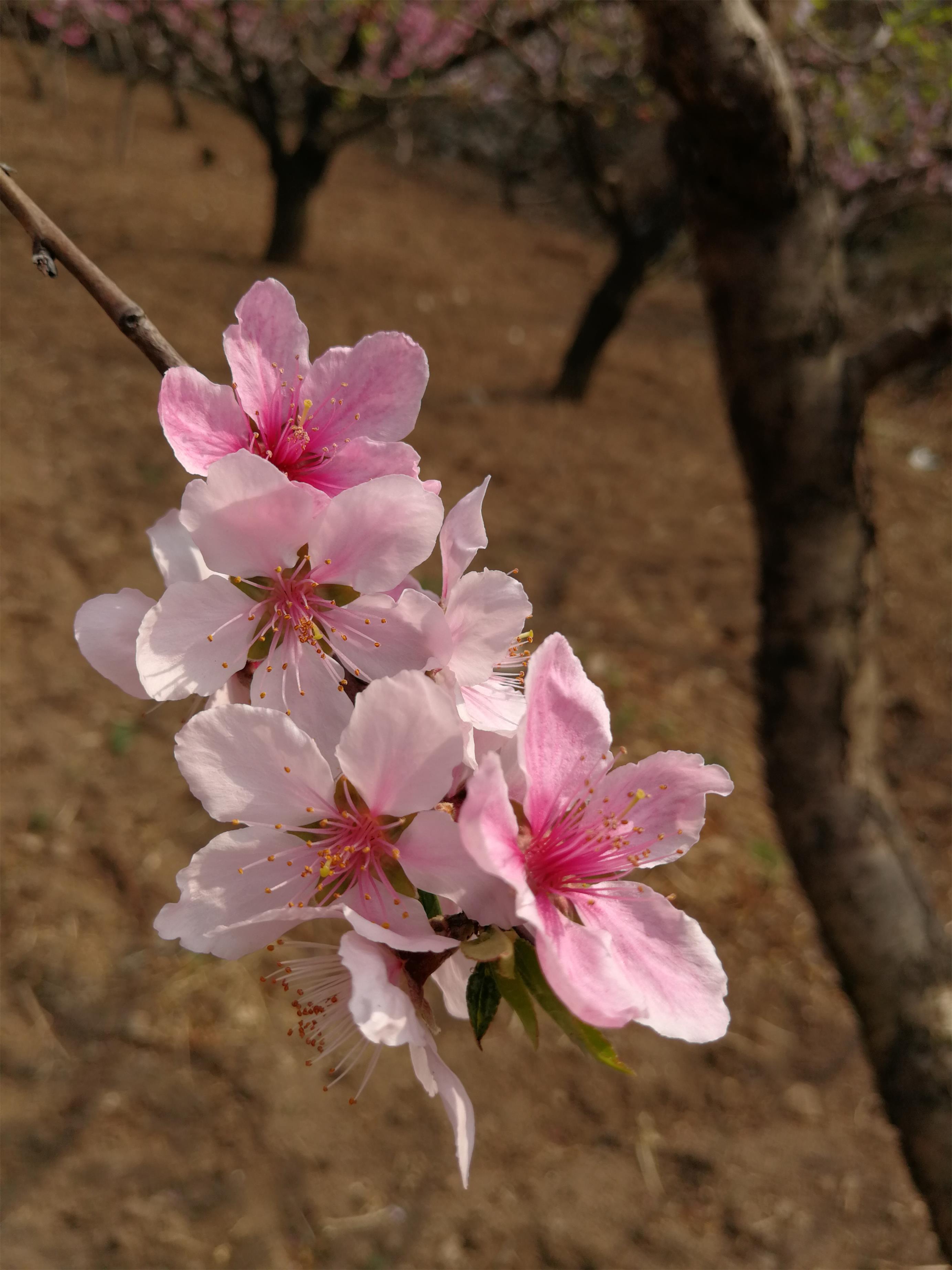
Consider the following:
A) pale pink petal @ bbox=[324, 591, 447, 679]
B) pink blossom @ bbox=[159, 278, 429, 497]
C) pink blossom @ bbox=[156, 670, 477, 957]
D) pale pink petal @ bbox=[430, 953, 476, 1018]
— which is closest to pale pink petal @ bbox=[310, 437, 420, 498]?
pink blossom @ bbox=[159, 278, 429, 497]


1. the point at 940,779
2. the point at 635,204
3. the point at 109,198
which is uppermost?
the point at 635,204

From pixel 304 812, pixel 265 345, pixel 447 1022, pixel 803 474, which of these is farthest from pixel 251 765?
pixel 447 1022

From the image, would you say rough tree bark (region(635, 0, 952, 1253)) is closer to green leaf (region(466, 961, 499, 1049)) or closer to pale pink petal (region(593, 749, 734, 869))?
pale pink petal (region(593, 749, 734, 869))

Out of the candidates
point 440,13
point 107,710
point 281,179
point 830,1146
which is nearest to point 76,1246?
point 107,710

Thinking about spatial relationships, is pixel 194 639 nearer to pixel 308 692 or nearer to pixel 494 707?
pixel 308 692

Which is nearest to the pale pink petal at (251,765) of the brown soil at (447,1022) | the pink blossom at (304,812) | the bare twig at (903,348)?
the pink blossom at (304,812)

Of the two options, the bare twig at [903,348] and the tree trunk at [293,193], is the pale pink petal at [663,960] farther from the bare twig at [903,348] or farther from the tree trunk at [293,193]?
the tree trunk at [293,193]

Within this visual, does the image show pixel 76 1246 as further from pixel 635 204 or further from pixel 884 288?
Answer: pixel 884 288
